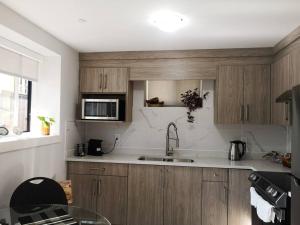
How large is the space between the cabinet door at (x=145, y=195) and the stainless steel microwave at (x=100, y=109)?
2.36ft

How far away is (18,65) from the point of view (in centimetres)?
270

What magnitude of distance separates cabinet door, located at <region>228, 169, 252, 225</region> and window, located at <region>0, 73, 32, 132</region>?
2.39 metres

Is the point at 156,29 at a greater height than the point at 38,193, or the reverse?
the point at 156,29

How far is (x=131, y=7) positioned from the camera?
2117 millimetres

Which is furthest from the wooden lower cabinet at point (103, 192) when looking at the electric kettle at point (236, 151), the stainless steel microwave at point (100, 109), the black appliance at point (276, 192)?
the black appliance at point (276, 192)

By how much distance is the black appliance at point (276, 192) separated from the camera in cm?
188

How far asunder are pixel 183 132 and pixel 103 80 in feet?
4.22

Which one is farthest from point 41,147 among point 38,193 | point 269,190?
point 269,190

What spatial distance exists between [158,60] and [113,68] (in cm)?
61

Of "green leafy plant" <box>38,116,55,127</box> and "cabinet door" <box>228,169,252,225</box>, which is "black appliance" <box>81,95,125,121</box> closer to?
"green leafy plant" <box>38,116,55,127</box>

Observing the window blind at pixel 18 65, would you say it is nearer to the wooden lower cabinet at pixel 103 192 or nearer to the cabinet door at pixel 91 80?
the cabinet door at pixel 91 80

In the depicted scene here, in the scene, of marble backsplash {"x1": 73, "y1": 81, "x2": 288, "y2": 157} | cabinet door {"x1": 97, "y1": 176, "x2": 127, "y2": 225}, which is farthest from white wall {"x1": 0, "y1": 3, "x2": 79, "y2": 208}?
marble backsplash {"x1": 73, "y1": 81, "x2": 288, "y2": 157}

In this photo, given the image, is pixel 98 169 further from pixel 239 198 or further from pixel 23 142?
pixel 239 198

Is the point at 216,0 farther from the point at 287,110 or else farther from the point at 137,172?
the point at 137,172
